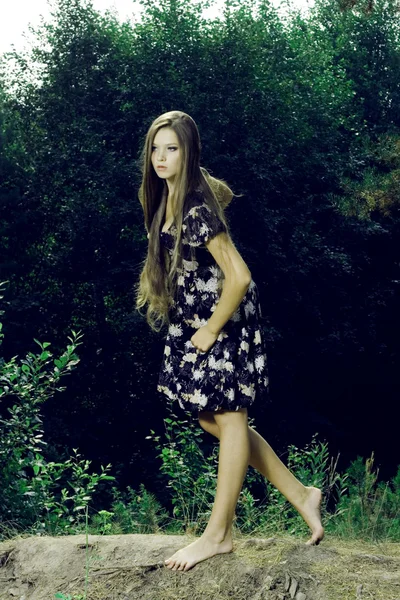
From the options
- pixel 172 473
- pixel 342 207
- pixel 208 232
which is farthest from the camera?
pixel 342 207

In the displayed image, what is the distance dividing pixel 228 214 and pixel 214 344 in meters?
16.0

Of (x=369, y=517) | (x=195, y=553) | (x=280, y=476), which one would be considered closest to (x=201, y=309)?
(x=280, y=476)

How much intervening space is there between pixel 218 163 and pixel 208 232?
15868 mm

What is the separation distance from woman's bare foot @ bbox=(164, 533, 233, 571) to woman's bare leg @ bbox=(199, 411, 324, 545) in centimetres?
31

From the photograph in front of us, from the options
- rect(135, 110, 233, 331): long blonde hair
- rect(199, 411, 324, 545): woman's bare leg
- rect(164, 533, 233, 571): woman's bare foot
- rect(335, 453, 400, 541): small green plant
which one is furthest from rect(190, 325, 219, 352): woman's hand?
rect(335, 453, 400, 541): small green plant

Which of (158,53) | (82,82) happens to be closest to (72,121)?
(82,82)

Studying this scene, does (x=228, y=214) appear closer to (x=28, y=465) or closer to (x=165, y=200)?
(x=28, y=465)

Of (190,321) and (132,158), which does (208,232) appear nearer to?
(190,321)

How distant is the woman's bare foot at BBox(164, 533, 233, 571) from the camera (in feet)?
10.6

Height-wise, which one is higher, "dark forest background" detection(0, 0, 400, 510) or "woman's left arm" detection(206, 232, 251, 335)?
"dark forest background" detection(0, 0, 400, 510)

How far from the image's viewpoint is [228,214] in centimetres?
1908

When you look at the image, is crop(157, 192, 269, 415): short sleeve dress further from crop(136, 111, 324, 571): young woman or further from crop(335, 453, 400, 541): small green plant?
crop(335, 453, 400, 541): small green plant

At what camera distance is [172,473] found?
5.25 metres

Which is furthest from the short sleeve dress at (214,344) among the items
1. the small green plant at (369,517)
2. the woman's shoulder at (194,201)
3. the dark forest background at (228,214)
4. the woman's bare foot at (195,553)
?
the dark forest background at (228,214)
